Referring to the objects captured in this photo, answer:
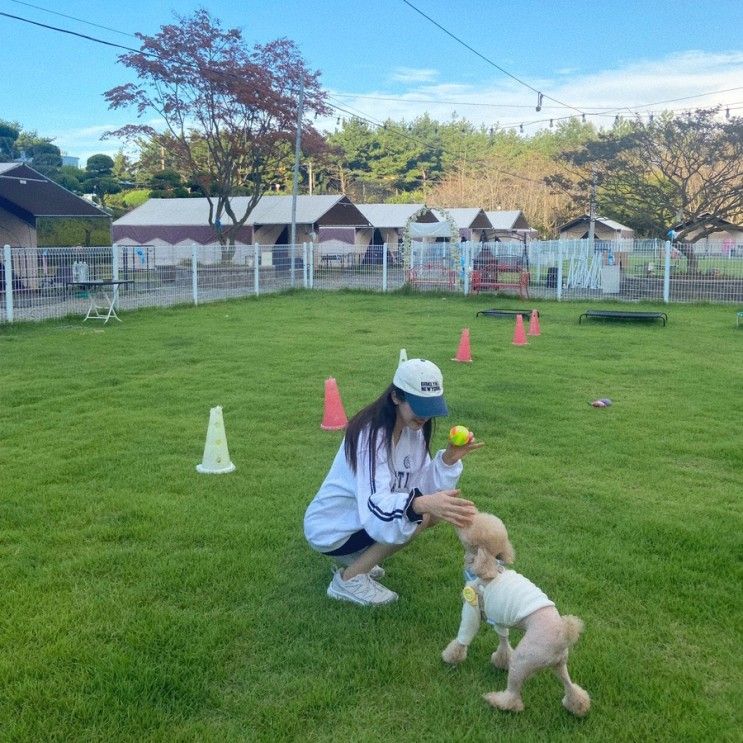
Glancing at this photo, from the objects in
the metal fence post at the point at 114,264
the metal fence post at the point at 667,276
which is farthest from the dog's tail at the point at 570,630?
the metal fence post at the point at 667,276

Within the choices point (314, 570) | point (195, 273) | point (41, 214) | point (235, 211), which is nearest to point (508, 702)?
point (314, 570)

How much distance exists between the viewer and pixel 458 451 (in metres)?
3.23

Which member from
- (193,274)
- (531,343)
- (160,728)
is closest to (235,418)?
(160,728)

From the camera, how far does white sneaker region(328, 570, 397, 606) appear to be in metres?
3.38

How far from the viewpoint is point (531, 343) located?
1171 cm

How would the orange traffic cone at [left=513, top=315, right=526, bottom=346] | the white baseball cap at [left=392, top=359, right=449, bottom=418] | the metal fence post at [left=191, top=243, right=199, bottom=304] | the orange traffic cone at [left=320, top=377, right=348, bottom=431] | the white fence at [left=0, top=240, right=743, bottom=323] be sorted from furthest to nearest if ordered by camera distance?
the metal fence post at [left=191, top=243, right=199, bottom=304] < the white fence at [left=0, top=240, right=743, bottom=323] < the orange traffic cone at [left=513, top=315, right=526, bottom=346] < the orange traffic cone at [left=320, top=377, right=348, bottom=431] < the white baseball cap at [left=392, top=359, right=449, bottom=418]

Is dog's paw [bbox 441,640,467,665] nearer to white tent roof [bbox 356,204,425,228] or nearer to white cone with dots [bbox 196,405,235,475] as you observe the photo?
white cone with dots [bbox 196,405,235,475]

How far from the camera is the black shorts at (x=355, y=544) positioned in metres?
3.33

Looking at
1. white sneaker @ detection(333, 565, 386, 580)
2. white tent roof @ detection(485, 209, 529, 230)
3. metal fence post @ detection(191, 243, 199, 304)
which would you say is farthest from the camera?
white tent roof @ detection(485, 209, 529, 230)

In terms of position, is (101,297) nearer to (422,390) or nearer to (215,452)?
(215,452)

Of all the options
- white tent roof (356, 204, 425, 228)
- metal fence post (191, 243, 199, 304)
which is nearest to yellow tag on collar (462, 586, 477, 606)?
metal fence post (191, 243, 199, 304)

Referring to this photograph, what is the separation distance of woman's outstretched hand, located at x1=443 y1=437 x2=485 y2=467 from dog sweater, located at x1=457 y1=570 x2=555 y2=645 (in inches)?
22.8

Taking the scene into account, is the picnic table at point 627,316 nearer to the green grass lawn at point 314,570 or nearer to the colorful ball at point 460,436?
the green grass lawn at point 314,570

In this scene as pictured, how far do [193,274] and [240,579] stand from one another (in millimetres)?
15515
